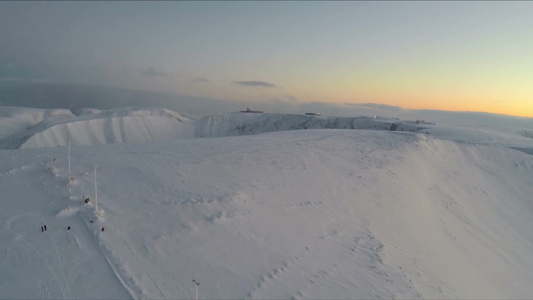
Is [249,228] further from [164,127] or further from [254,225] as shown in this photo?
[164,127]

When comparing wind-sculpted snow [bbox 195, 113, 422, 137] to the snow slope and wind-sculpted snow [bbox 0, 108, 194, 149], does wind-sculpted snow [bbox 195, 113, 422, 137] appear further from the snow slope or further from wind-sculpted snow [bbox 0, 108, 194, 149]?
the snow slope

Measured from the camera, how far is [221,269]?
7.08 metres

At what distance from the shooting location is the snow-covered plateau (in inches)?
259

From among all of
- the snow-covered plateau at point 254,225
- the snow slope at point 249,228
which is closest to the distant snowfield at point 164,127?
the snow-covered plateau at point 254,225

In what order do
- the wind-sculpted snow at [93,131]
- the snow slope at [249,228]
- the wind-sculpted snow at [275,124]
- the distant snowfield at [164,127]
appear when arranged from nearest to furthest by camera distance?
the snow slope at [249,228]
the distant snowfield at [164,127]
the wind-sculpted snow at [93,131]
the wind-sculpted snow at [275,124]

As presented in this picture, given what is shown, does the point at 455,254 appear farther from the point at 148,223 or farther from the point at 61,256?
the point at 61,256

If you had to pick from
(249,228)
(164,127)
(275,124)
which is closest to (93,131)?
(164,127)

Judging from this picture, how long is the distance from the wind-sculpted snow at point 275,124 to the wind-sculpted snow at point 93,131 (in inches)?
267

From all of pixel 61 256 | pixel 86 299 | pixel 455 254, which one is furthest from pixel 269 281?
pixel 455 254

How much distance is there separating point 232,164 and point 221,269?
7.91 metres

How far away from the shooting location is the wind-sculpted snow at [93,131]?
199ft

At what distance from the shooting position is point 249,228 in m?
9.16

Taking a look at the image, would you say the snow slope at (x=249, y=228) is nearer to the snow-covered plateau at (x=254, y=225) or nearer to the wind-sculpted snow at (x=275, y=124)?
the snow-covered plateau at (x=254, y=225)

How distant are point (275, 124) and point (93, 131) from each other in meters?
42.0
